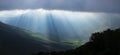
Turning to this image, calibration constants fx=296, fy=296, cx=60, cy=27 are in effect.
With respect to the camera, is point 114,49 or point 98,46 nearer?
point 114,49

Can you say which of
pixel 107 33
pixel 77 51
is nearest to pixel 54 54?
pixel 77 51

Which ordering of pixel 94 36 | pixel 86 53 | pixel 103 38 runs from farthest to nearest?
pixel 94 36
pixel 103 38
pixel 86 53

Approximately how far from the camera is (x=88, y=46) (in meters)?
75.8

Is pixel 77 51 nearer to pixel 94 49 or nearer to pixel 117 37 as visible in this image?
pixel 94 49

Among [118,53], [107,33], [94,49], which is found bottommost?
[118,53]

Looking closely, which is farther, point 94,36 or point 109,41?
point 94,36

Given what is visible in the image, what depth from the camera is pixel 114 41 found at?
7062 cm

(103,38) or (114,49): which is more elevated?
(103,38)

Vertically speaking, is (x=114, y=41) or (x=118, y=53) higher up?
(x=114, y=41)

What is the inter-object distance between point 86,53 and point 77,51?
4.05m

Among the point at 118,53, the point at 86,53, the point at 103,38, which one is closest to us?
the point at 118,53

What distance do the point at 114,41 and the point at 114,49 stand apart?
247 inches

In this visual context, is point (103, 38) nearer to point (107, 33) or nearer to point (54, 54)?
point (107, 33)

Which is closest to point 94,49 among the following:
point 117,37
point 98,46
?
point 98,46
